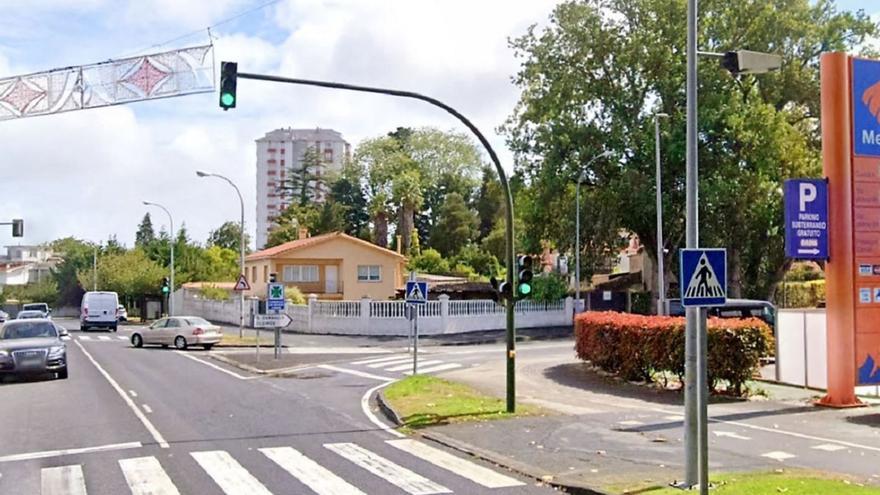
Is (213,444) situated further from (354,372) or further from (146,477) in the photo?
(354,372)

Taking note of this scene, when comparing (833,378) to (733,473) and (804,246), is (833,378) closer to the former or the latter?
(804,246)

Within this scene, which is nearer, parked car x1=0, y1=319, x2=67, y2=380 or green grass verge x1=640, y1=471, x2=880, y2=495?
green grass verge x1=640, y1=471, x2=880, y2=495

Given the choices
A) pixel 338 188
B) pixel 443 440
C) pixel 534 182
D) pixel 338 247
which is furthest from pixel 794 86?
pixel 338 188

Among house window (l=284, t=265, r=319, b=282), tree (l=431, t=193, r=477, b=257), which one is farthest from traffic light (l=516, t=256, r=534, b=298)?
tree (l=431, t=193, r=477, b=257)

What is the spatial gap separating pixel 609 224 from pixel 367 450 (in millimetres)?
32502

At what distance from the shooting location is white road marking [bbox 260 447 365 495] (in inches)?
394

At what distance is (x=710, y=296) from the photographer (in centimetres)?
911

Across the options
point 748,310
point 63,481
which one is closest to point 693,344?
point 63,481

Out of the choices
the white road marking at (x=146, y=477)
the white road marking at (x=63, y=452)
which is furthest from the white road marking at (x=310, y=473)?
the white road marking at (x=63, y=452)

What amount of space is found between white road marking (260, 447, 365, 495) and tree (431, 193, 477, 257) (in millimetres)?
72205

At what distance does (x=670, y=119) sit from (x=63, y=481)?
3524 cm

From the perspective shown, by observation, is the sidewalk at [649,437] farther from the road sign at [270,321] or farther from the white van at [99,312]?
the white van at [99,312]

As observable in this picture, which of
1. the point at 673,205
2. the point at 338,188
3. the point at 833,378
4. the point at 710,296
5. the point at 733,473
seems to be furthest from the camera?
the point at 338,188

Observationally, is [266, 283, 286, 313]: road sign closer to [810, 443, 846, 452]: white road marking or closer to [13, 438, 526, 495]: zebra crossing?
[13, 438, 526, 495]: zebra crossing
